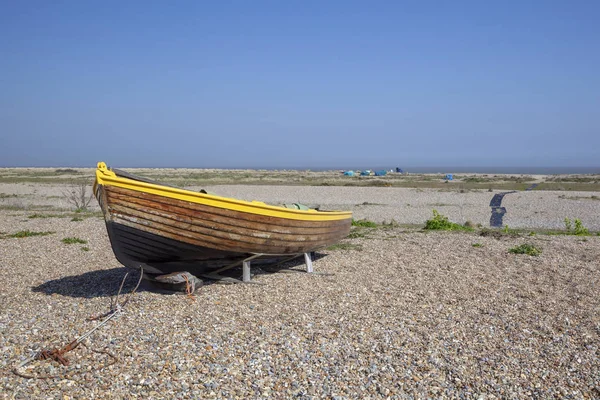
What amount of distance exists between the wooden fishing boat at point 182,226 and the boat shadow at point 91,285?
28.7 inches

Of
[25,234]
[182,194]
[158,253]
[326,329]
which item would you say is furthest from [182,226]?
[25,234]

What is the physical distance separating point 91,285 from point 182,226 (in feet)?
8.48

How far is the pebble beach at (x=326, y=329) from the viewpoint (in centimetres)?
533

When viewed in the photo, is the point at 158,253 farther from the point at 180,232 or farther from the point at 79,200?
the point at 79,200

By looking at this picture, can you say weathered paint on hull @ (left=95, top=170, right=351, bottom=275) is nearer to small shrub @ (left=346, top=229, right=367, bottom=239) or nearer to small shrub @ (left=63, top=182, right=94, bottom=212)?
small shrub @ (left=346, top=229, right=367, bottom=239)

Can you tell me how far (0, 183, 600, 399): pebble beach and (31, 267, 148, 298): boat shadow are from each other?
1.4 inches

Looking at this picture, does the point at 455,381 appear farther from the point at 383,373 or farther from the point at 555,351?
the point at 555,351

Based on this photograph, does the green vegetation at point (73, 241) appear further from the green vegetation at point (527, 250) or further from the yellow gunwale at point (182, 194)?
the green vegetation at point (527, 250)

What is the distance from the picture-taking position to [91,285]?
31.4 feet

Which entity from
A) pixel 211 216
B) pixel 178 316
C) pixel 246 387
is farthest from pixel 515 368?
pixel 211 216

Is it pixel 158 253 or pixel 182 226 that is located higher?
pixel 182 226

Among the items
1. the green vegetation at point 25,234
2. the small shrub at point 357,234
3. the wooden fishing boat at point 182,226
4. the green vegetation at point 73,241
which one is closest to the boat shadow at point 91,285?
the wooden fishing boat at point 182,226

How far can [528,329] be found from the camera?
23.2 ft

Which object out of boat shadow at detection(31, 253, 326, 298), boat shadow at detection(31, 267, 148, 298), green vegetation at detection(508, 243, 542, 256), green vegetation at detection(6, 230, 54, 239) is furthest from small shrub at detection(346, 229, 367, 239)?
green vegetation at detection(6, 230, 54, 239)
